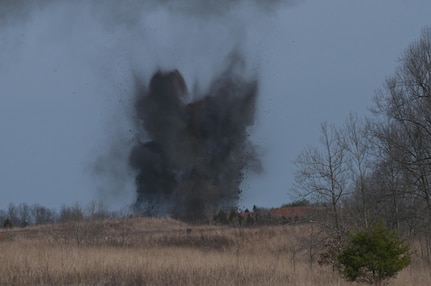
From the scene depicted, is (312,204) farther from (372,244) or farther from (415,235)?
(372,244)

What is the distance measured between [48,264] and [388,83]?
2437 cm

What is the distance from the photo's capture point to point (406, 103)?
33031 mm

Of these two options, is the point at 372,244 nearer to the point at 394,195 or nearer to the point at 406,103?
the point at 394,195

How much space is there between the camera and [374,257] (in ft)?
45.7

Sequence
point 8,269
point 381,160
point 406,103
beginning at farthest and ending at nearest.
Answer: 1. point 381,160
2. point 406,103
3. point 8,269

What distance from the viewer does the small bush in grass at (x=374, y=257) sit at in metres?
14.0

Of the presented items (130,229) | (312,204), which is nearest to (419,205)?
(312,204)

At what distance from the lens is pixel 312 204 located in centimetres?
3080

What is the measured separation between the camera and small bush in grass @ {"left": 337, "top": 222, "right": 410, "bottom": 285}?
14.0m

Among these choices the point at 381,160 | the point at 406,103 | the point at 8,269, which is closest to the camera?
the point at 8,269

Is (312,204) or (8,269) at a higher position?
(312,204)

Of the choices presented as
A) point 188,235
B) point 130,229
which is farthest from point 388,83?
point 130,229

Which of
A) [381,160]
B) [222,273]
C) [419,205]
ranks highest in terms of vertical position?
[381,160]

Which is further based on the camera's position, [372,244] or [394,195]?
[394,195]
